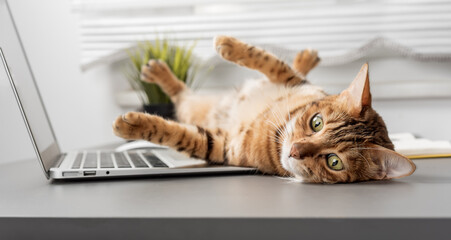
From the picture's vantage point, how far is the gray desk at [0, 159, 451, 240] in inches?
21.8

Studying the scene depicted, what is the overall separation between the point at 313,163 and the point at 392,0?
1484mm

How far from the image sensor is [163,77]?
1.65 metres

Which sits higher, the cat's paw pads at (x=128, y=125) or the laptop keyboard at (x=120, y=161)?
the cat's paw pads at (x=128, y=125)

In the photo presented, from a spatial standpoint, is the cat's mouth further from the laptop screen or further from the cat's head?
the laptop screen

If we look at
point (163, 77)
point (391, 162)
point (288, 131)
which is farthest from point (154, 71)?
point (391, 162)

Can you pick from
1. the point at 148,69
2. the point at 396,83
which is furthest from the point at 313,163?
the point at 396,83

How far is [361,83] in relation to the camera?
2.96ft

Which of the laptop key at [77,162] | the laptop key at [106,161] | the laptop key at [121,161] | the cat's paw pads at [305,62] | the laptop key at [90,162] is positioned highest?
the cat's paw pads at [305,62]

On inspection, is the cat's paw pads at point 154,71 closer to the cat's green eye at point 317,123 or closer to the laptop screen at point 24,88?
the laptop screen at point 24,88

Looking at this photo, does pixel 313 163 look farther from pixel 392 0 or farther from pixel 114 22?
pixel 114 22

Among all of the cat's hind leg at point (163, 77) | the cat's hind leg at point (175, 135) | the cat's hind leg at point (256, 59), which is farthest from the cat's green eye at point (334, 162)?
the cat's hind leg at point (163, 77)

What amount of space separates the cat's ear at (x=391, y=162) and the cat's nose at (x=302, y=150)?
0.11 meters

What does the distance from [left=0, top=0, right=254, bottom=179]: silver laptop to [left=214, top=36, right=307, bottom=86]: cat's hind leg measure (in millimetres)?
290

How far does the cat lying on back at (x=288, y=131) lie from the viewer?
885 millimetres
